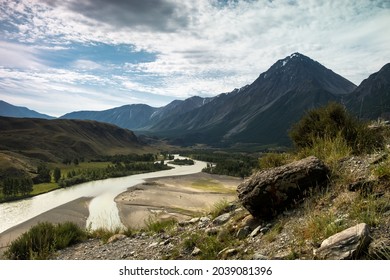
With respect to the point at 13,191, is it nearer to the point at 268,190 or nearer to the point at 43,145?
the point at 268,190

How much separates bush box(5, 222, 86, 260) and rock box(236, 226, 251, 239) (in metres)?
6.42

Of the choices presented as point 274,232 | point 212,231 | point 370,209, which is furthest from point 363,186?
point 212,231

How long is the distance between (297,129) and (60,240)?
9984 millimetres

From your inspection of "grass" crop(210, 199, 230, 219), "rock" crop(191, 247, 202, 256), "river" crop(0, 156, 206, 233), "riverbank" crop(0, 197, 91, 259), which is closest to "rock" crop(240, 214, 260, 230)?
"rock" crop(191, 247, 202, 256)

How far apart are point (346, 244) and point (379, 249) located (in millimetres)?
474

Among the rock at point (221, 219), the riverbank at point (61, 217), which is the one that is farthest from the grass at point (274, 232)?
the riverbank at point (61, 217)

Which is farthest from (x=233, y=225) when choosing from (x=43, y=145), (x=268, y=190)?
(x=43, y=145)

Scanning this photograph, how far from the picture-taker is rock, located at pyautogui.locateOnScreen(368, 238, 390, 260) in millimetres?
5180

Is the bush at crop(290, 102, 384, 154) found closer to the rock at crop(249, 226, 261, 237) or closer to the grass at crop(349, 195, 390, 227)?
the grass at crop(349, 195, 390, 227)

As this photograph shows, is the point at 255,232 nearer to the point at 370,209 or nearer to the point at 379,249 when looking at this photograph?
the point at 370,209

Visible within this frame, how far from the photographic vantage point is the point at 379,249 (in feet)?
17.2

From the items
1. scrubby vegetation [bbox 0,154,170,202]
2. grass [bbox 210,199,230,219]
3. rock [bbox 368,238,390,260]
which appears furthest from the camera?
scrubby vegetation [bbox 0,154,170,202]

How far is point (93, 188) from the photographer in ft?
273
